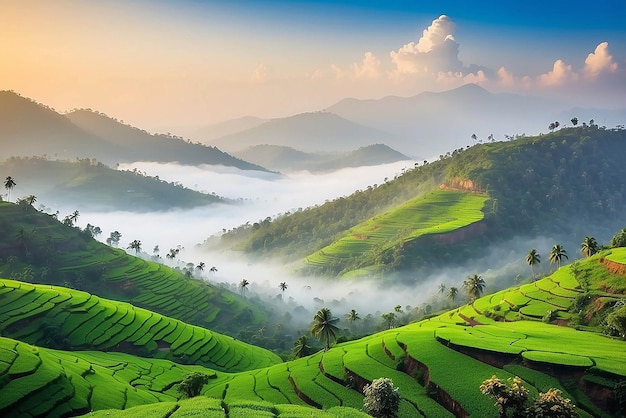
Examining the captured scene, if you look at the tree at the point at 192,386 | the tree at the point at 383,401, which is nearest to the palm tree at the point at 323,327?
the tree at the point at 192,386

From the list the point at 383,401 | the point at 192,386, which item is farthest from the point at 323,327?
the point at 383,401

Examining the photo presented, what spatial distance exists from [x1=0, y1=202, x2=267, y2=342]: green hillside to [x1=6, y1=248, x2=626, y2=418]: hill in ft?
187

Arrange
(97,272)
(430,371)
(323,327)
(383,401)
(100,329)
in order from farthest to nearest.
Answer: (97,272) → (100,329) → (323,327) → (430,371) → (383,401)

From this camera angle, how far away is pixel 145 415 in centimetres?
2669

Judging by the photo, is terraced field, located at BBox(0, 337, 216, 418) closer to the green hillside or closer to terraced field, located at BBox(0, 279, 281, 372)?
terraced field, located at BBox(0, 279, 281, 372)

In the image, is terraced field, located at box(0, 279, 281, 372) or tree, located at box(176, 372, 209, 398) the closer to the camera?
tree, located at box(176, 372, 209, 398)

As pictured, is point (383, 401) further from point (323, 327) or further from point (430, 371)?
point (323, 327)

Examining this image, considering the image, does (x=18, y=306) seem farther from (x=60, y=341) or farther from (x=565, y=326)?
(x=565, y=326)

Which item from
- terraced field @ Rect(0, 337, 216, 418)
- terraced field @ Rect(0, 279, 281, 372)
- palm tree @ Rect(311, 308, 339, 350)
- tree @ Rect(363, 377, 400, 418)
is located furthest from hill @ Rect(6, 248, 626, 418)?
palm tree @ Rect(311, 308, 339, 350)

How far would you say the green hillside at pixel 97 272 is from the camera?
11381 cm

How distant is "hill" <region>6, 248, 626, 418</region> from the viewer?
115ft

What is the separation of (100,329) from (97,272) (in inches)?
2128

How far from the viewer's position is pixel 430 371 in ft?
134

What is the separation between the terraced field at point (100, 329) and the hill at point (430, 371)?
9.38 meters
